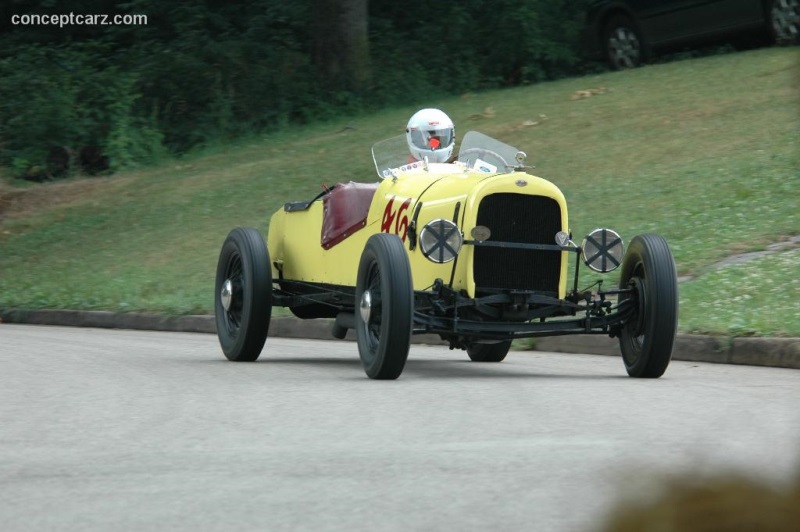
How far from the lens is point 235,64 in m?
27.1

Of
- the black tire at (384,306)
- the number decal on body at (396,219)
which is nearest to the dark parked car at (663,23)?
the number decal on body at (396,219)

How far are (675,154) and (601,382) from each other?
9.73m

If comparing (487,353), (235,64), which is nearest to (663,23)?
(235,64)

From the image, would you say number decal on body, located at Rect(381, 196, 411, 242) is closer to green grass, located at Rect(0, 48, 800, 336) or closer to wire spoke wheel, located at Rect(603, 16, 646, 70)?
green grass, located at Rect(0, 48, 800, 336)

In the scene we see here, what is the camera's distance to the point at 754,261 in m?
12.3

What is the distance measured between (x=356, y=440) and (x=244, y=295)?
14.2 ft

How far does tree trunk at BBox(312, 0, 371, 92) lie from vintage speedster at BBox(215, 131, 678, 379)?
16.5 meters

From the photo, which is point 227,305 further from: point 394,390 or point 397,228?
point 394,390

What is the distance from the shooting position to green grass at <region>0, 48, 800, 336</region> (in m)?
13.2

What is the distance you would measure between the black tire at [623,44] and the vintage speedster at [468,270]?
15.3 metres

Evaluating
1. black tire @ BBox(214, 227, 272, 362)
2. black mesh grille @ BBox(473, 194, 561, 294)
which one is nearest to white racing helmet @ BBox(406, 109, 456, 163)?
black tire @ BBox(214, 227, 272, 362)

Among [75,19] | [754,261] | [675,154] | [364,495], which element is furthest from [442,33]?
[364,495]

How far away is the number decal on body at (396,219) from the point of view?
9.26 m

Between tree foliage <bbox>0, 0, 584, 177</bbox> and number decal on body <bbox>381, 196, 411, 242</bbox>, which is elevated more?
tree foliage <bbox>0, 0, 584, 177</bbox>
